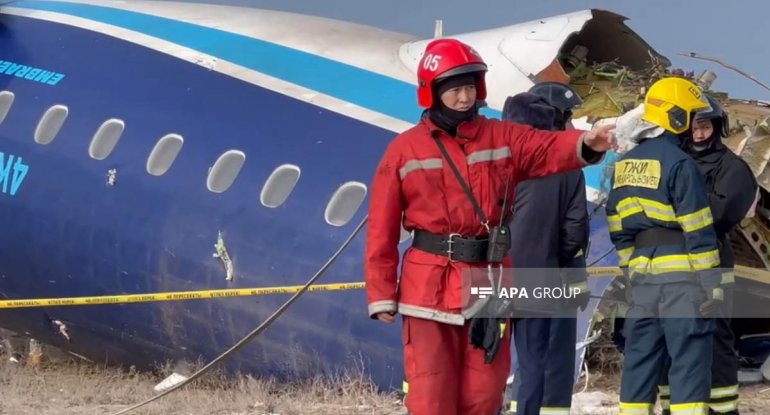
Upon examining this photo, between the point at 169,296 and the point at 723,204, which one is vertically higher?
the point at 723,204

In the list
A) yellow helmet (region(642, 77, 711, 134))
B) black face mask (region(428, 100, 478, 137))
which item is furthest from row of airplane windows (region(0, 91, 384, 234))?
black face mask (region(428, 100, 478, 137))

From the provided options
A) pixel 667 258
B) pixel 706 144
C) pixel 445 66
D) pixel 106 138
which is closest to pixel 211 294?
pixel 106 138

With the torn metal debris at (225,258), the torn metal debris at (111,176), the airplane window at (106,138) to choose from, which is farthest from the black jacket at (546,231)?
the airplane window at (106,138)

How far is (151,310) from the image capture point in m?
10.1

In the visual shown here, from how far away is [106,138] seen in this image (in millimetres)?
10633

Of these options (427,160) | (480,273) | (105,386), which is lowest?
(105,386)

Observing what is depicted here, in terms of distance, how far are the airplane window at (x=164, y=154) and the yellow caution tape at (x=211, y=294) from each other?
0.98 metres

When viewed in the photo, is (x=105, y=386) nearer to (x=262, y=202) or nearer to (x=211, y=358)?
(x=211, y=358)

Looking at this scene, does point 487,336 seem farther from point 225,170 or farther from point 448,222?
point 225,170

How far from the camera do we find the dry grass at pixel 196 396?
29.1 ft

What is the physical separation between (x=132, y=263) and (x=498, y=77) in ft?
10.3

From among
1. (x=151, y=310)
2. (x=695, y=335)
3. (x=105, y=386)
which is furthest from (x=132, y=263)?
(x=695, y=335)

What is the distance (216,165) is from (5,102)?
2650 mm

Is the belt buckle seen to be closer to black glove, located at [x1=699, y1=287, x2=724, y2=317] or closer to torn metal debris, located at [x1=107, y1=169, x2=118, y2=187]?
black glove, located at [x1=699, y1=287, x2=724, y2=317]
